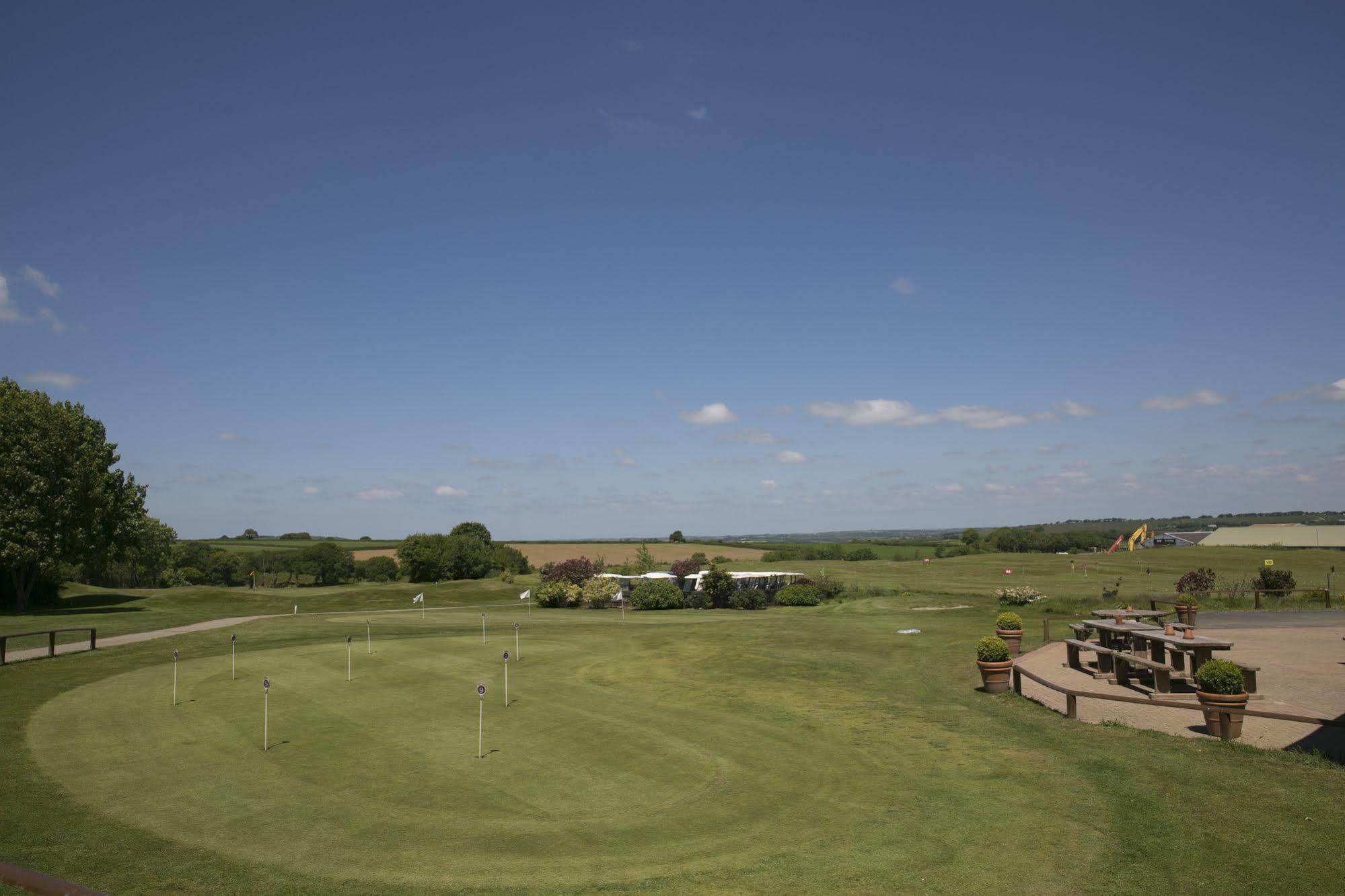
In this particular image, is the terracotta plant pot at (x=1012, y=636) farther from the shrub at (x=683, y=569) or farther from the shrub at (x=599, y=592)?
the shrub at (x=683, y=569)

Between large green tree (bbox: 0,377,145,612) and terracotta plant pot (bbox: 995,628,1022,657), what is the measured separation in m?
55.4

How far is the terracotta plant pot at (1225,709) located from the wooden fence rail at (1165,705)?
0.05 meters

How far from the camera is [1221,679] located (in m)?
14.7

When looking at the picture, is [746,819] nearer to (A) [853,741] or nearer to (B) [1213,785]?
(A) [853,741]

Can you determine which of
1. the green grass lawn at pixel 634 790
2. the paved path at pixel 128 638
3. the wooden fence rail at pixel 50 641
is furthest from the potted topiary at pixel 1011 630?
the paved path at pixel 128 638

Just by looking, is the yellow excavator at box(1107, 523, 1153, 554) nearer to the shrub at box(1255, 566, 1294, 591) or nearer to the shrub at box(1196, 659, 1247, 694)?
the shrub at box(1255, 566, 1294, 591)

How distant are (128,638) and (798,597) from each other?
40286 mm

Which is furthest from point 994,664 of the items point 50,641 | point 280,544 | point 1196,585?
point 280,544

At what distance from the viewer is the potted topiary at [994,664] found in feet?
66.7

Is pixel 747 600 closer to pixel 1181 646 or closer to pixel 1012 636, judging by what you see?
pixel 1012 636

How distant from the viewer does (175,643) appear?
33.1m

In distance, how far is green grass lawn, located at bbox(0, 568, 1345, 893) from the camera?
998 centimetres

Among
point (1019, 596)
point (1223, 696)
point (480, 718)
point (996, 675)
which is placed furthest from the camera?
point (1019, 596)

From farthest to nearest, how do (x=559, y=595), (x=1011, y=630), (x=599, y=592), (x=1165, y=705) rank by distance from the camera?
(x=559, y=595) → (x=599, y=592) → (x=1011, y=630) → (x=1165, y=705)
